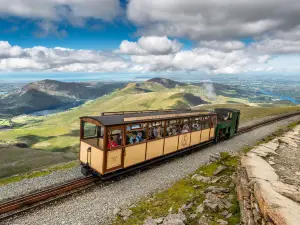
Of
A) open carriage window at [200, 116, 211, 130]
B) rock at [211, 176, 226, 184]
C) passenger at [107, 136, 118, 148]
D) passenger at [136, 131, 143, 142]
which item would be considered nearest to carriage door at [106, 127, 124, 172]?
passenger at [107, 136, 118, 148]

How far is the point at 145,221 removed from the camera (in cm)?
996

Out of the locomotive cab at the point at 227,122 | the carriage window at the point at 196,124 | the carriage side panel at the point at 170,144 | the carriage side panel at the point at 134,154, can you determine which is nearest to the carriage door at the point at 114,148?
the carriage side panel at the point at 134,154

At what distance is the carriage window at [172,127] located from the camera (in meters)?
17.5

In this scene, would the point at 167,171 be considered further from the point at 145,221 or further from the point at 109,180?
the point at 145,221

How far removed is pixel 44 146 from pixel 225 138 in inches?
5127

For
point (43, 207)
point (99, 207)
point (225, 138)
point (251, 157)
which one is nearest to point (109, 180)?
point (99, 207)

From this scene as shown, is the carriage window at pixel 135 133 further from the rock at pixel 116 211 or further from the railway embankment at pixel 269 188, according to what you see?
the railway embankment at pixel 269 188

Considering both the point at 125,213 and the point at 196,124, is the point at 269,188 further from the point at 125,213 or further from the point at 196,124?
the point at 196,124

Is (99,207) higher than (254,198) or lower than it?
lower

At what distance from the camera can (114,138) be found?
47.6 ft

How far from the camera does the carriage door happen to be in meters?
13.6

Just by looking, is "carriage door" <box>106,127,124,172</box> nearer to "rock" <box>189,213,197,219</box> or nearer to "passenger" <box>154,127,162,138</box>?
"passenger" <box>154,127,162,138</box>

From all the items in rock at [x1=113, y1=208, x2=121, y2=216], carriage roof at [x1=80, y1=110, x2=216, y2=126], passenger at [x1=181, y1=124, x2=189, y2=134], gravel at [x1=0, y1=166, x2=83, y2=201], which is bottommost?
gravel at [x1=0, y1=166, x2=83, y2=201]

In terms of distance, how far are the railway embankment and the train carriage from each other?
244 inches
